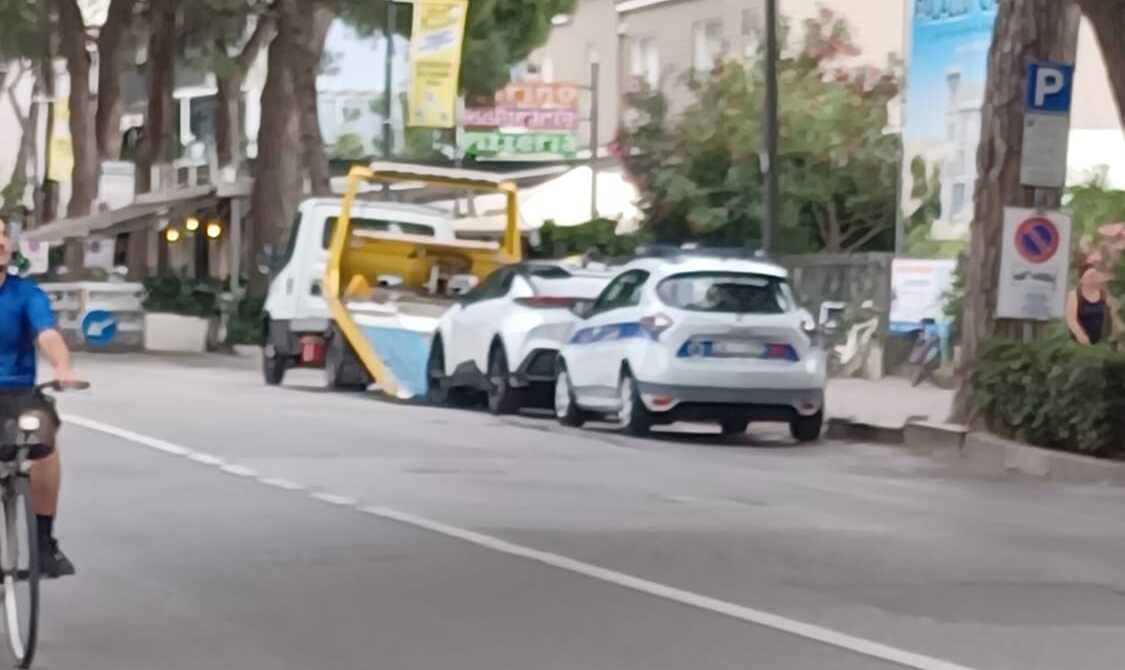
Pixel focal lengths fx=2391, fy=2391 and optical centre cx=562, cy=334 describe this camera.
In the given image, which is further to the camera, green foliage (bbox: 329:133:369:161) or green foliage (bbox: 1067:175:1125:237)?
green foliage (bbox: 329:133:369:161)

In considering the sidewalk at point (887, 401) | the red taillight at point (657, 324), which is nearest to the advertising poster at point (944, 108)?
the sidewalk at point (887, 401)

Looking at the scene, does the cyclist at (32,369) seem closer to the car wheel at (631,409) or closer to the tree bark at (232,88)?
the car wheel at (631,409)

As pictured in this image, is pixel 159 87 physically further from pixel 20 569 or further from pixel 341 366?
pixel 20 569

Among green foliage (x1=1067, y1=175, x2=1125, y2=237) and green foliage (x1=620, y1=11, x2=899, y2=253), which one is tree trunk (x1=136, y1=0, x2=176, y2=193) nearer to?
green foliage (x1=620, y1=11, x2=899, y2=253)

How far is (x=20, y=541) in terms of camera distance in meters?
9.14

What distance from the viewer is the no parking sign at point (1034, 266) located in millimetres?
20969

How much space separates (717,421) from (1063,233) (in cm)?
358

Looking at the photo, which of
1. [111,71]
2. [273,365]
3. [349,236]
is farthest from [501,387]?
[111,71]

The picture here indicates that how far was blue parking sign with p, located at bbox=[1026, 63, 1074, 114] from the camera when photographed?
20781mm

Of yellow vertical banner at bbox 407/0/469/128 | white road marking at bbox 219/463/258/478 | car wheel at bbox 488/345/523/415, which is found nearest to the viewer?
white road marking at bbox 219/463/258/478

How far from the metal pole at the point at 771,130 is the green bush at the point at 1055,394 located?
7.16m

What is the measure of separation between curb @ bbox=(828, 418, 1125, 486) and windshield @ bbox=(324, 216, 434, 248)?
298 inches

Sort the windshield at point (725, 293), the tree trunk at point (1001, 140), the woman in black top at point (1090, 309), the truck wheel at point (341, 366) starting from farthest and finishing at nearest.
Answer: the truck wheel at point (341, 366) → the woman in black top at point (1090, 309) → the windshield at point (725, 293) → the tree trunk at point (1001, 140)

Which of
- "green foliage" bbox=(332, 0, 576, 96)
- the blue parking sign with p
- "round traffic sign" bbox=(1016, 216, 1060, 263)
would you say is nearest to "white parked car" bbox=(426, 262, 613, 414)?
"round traffic sign" bbox=(1016, 216, 1060, 263)
